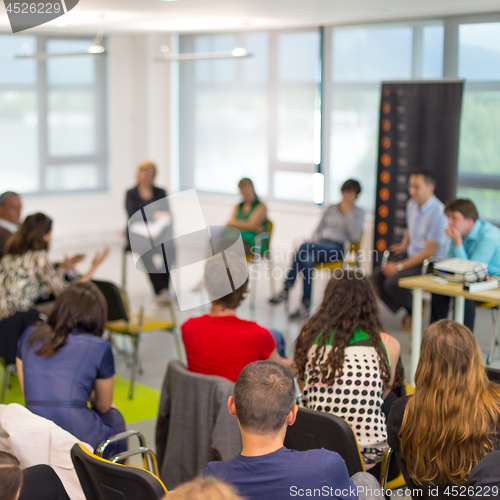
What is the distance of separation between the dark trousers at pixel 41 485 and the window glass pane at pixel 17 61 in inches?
280

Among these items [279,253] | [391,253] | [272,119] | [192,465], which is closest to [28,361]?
[192,465]

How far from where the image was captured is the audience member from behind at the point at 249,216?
5.97m

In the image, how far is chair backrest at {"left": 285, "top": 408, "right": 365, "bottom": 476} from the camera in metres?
2.07

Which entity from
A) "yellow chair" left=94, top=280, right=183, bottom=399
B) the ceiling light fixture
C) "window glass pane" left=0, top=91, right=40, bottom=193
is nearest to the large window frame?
the ceiling light fixture

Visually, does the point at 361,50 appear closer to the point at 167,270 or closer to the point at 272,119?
the point at 272,119

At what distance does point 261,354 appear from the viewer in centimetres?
265

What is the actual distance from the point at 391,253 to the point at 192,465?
10.8 ft

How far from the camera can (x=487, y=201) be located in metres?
6.07

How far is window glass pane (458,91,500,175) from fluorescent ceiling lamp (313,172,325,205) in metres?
1.70

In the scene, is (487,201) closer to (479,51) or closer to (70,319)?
(479,51)

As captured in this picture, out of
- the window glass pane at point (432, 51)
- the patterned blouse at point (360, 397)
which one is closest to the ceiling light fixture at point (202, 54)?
the window glass pane at point (432, 51)

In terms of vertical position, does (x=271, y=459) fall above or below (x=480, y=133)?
below

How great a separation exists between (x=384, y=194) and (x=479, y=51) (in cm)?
155

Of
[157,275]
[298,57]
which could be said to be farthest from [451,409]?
[298,57]
